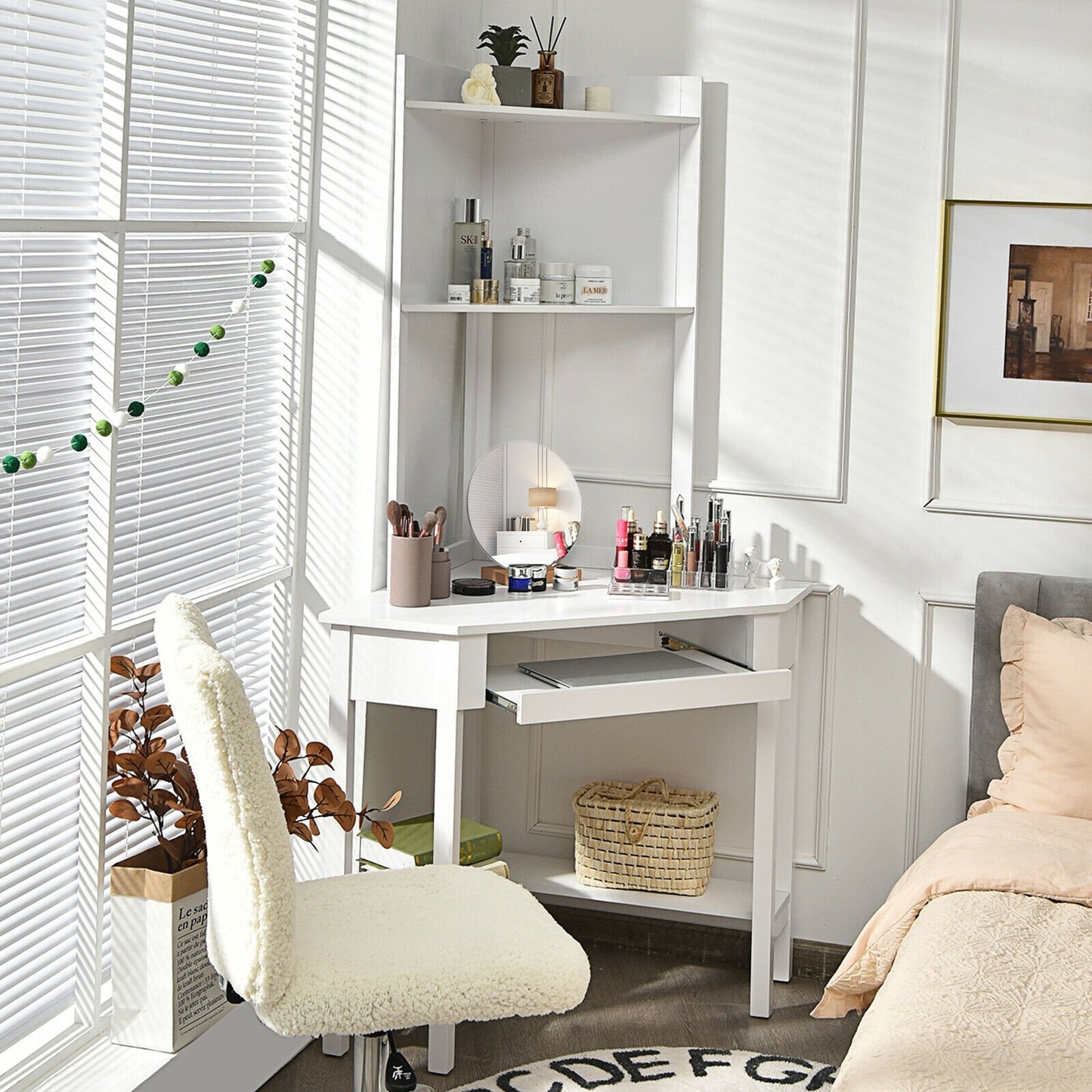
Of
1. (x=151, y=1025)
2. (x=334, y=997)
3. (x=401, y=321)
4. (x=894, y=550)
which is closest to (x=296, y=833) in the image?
(x=151, y=1025)

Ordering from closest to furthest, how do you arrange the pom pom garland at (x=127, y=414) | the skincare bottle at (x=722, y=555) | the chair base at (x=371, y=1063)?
the pom pom garland at (x=127, y=414) < the chair base at (x=371, y=1063) < the skincare bottle at (x=722, y=555)

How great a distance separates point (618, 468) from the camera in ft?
10.4

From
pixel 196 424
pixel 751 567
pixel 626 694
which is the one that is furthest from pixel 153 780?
pixel 751 567

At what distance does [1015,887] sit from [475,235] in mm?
1708

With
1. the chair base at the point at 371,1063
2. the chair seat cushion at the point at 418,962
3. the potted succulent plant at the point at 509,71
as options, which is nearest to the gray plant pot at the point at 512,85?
the potted succulent plant at the point at 509,71

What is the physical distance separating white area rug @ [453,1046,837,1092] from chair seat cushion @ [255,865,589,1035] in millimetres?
618

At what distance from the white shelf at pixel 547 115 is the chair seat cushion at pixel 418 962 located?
158 centimetres

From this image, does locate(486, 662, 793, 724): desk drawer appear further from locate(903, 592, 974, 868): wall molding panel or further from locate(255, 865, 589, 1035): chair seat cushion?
locate(255, 865, 589, 1035): chair seat cushion

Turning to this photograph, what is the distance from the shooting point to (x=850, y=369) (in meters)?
2.99

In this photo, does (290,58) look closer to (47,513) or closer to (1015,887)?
(47,513)

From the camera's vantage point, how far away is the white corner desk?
2.53 meters

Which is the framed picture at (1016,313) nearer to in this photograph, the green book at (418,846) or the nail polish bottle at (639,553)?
the nail polish bottle at (639,553)

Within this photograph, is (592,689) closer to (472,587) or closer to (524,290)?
(472,587)

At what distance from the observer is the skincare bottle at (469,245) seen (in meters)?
2.98
